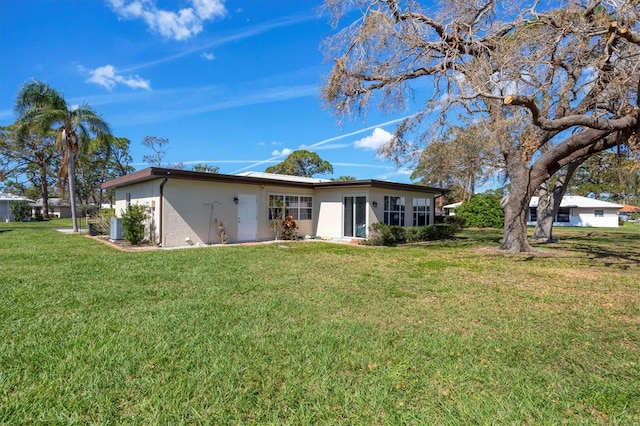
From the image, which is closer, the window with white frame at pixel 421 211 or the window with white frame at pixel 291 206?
the window with white frame at pixel 291 206

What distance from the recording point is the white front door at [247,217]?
13867 millimetres

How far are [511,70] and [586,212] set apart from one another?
36898mm

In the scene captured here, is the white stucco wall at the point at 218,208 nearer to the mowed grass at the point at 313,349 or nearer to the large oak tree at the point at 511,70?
the large oak tree at the point at 511,70

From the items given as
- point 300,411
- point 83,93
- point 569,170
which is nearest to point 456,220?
point 569,170

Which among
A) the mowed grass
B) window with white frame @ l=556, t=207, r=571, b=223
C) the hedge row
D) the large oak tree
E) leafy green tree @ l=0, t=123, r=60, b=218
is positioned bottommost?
the mowed grass

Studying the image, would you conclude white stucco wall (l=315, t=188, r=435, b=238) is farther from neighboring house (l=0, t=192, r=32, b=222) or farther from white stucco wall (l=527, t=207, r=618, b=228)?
neighboring house (l=0, t=192, r=32, b=222)

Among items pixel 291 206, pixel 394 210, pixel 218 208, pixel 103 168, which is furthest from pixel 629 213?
pixel 103 168

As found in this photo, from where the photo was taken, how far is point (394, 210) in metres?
15.9

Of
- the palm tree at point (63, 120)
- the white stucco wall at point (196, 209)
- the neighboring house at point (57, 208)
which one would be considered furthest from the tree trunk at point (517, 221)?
the neighboring house at point (57, 208)

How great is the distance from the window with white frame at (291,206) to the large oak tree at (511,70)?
16.3ft

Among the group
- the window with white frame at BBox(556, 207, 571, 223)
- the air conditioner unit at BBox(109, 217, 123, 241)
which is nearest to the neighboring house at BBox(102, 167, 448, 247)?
the air conditioner unit at BBox(109, 217, 123, 241)

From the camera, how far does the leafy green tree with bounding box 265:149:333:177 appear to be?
4198cm

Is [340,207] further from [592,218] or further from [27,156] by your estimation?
[27,156]

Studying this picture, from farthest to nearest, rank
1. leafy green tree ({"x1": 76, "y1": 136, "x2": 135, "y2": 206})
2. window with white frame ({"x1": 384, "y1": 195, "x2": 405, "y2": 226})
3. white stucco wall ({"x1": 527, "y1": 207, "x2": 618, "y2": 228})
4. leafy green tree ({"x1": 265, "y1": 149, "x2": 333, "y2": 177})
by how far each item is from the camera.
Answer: leafy green tree ({"x1": 265, "y1": 149, "x2": 333, "y2": 177}) < leafy green tree ({"x1": 76, "y1": 136, "x2": 135, "y2": 206}) < white stucco wall ({"x1": 527, "y1": 207, "x2": 618, "y2": 228}) < window with white frame ({"x1": 384, "y1": 195, "x2": 405, "y2": 226})
